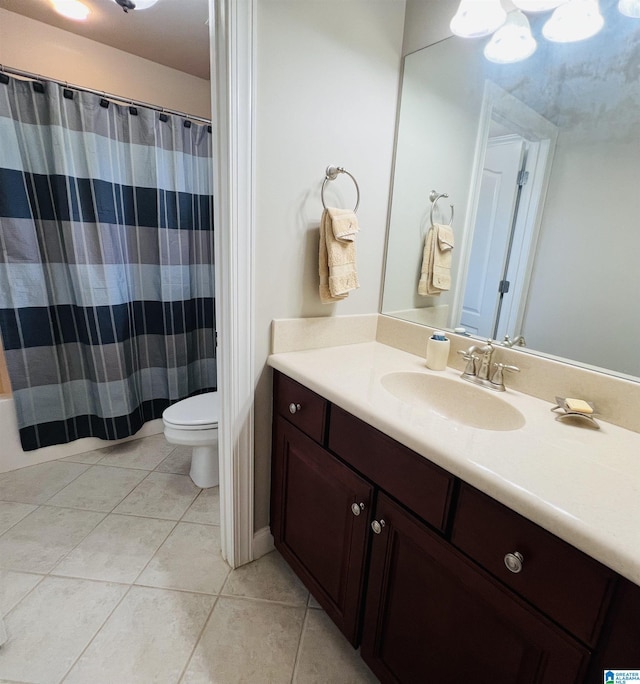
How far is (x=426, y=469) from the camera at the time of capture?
0.77 meters

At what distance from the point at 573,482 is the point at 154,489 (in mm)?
1837

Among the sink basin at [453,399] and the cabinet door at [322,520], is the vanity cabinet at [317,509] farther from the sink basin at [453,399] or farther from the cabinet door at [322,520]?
the sink basin at [453,399]

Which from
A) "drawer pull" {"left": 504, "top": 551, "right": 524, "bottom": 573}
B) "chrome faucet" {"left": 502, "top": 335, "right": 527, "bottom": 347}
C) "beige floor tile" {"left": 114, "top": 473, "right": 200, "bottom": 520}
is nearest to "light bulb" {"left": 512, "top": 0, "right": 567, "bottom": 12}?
"chrome faucet" {"left": 502, "top": 335, "right": 527, "bottom": 347}

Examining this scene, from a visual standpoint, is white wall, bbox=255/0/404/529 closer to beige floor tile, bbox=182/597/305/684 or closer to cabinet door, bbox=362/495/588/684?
beige floor tile, bbox=182/597/305/684

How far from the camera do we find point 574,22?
97 cm

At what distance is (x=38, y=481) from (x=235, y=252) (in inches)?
67.0

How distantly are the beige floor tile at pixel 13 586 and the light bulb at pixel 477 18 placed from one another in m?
2.44

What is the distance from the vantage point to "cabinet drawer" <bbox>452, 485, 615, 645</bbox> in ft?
1.75

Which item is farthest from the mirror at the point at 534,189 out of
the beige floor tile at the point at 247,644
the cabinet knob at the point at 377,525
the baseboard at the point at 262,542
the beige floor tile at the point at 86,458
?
the beige floor tile at the point at 86,458

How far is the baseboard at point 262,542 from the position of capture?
144 cm

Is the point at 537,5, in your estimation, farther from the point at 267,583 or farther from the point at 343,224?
the point at 267,583

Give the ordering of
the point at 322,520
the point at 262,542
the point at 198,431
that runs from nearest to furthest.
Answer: the point at 322,520, the point at 262,542, the point at 198,431

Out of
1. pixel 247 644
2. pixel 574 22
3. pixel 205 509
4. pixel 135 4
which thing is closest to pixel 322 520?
pixel 247 644

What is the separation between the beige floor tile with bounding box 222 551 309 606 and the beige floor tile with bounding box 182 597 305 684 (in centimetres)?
3
